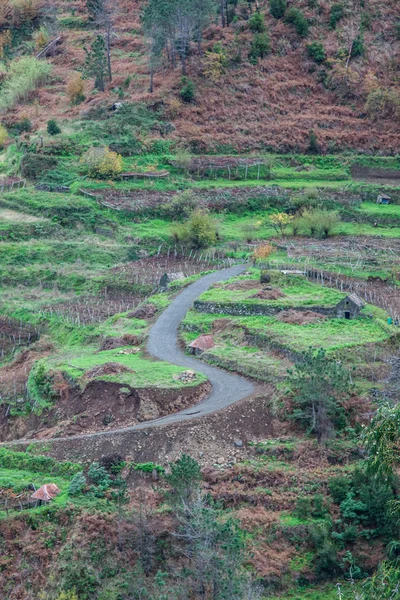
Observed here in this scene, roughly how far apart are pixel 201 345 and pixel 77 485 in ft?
44.1

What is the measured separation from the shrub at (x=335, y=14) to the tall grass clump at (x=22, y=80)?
2884cm

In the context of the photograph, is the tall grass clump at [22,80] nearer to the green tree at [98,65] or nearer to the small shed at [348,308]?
the green tree at [98,65]

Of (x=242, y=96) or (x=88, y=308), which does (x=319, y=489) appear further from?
(x=242, y=96)

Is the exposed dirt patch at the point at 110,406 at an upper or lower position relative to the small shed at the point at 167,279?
upper

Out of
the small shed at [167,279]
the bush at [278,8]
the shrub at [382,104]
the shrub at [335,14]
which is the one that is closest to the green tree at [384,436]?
the small shed at [167,279]

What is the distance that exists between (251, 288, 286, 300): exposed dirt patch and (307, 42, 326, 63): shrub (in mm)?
47065

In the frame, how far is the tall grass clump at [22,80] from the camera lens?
102562 millimetres

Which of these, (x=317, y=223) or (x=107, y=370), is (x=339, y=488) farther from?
(x=317, y=223)

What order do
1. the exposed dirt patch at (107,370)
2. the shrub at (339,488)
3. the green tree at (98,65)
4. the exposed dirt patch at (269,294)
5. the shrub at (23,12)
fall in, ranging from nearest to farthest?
the shrub at (339,488)
the exposed dirt patch at (107,370)
the exposed dirt patch at (269,294)
the green tree at (98,65)
the shrub at (23,12)

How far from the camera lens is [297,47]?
335 ft

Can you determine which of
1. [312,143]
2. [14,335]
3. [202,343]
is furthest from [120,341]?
[312,143]

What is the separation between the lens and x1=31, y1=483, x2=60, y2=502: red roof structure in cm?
4147

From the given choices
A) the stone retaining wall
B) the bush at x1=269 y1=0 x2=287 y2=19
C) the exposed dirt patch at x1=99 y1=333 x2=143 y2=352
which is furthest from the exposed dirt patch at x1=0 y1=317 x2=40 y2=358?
the bush at x1=269 y1=0 x2=287 y2=19

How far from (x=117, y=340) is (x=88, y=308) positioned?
31.6 ft
